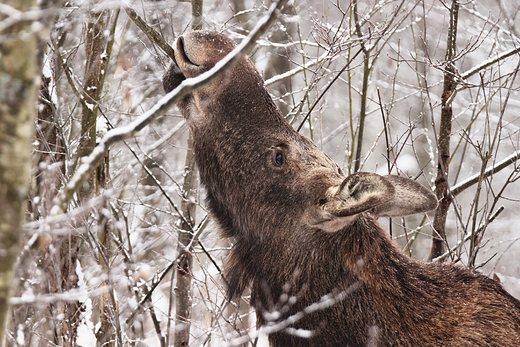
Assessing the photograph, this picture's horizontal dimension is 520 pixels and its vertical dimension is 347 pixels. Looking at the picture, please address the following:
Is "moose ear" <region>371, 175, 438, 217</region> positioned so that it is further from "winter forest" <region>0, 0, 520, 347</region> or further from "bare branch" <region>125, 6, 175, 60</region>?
"bare branch" <region>125, 6, 175, 60</region>

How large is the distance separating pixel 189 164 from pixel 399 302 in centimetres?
231

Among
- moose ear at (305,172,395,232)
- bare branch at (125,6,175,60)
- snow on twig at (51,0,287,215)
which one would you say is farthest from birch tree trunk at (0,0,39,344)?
bare branch at (125,6,175,60)

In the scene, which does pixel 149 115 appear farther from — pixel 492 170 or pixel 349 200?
pixel 492 170

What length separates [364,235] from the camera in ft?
13.7

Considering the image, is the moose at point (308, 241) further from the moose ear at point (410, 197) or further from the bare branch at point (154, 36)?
the bare branch at point (154, 36)

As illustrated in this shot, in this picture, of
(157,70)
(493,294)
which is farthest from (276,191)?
(157,70)

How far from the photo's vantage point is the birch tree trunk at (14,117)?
1798 millimetres

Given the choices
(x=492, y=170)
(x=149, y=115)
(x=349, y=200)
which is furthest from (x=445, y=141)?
(x=149, y=115)

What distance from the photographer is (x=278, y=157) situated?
441 centimetres

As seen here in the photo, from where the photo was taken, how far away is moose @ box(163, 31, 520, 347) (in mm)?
4008

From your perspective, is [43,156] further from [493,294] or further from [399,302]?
Result: [493,294]

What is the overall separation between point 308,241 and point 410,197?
663mm

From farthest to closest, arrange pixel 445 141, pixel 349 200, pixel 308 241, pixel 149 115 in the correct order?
pixel 445 141, pixel 308 241, pixel 349 200, pixel 149 115

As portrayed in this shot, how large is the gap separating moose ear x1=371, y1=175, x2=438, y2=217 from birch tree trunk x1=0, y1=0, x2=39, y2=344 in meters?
Result: 2.63
